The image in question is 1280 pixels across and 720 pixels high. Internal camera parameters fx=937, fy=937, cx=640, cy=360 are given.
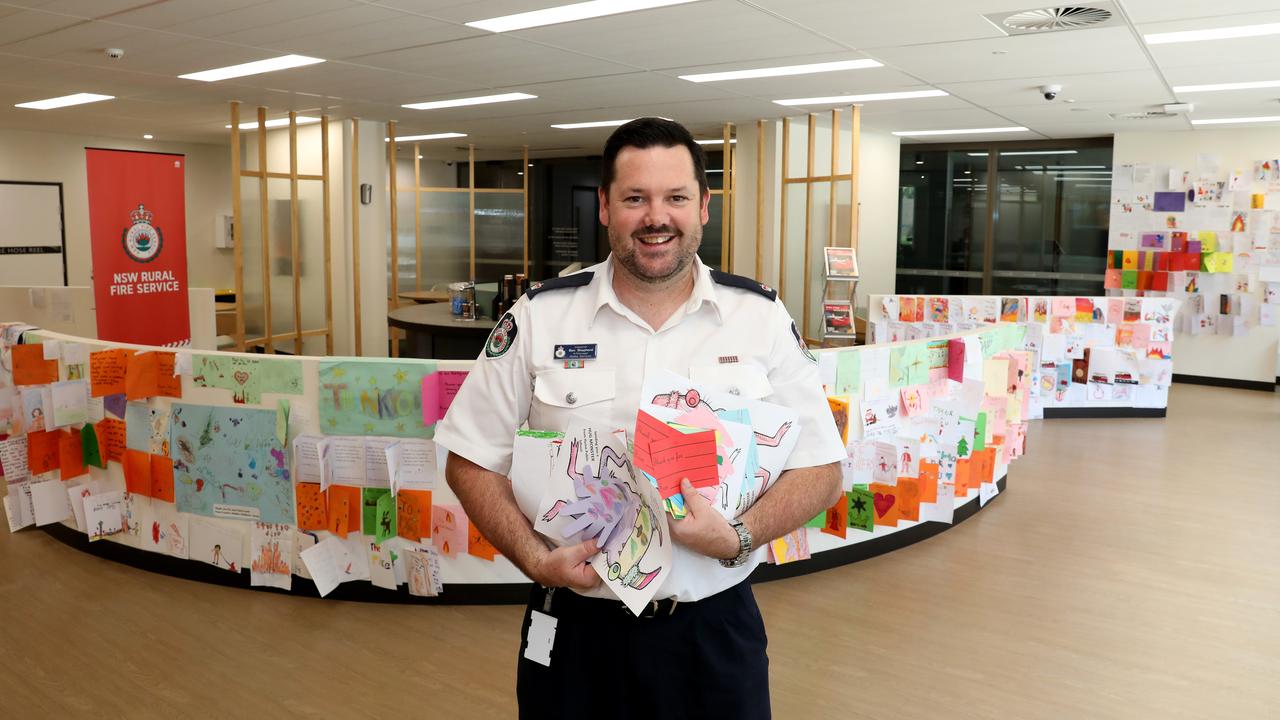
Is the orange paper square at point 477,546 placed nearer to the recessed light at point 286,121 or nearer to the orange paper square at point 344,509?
the orange paper square at point 344,509

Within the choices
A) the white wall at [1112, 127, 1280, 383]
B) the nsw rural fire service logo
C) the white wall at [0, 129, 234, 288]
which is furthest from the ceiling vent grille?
the white wall at [0, 129, 234, 288]

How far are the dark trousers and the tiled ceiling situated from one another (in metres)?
3.97

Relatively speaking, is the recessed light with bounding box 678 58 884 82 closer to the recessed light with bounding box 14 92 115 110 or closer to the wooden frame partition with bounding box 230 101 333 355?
the wooden frame partition with bounding box 230 101 333 355

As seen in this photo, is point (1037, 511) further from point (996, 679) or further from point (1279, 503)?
point (996, 679)

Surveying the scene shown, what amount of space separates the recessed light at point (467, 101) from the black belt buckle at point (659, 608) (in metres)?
7.35

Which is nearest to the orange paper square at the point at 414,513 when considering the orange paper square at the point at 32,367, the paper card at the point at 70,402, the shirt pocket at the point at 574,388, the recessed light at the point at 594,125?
the paper card at the point at 70,402

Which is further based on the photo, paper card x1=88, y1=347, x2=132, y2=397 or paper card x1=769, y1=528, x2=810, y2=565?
paper card x1=88, y1=347, x2=132, y2=397

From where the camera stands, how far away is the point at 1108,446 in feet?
24.7

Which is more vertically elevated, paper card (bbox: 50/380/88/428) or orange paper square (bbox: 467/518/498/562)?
paper card (bbox: 50/380/88/428)

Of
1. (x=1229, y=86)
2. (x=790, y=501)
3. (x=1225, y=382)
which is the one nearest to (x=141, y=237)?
(x=790, y=501)

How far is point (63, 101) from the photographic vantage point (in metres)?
9.41

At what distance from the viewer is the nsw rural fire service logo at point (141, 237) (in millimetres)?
6047

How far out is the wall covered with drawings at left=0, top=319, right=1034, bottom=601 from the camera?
3.96 m

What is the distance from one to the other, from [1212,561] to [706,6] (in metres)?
4.00
